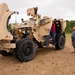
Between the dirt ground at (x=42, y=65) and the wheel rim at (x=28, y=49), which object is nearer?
the dirt ground at (x=42, y=65)

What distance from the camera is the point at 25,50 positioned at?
10.2m

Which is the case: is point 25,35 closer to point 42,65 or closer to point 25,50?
point 25,50

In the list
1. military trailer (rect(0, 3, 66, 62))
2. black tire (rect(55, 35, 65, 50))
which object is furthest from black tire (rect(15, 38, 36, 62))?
black tire (rect(55, 35, 65, 50))

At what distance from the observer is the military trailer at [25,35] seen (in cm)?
992

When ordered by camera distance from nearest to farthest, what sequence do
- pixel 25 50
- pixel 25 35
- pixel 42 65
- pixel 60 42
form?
pixel 42 65
pixel 25 50
pixel 25 35
pixel 60 42

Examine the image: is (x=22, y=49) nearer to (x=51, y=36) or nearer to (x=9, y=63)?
(x=9, y=63)

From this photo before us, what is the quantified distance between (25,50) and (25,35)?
1.15 m

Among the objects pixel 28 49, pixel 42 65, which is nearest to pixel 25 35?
pixel 28 49

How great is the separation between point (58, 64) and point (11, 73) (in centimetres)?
207

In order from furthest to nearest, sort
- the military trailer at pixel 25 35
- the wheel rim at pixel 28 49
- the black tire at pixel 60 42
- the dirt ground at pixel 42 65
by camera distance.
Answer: the black tire at pixel 60 42, the wheel rim at pixel 28 49, the military trailer at pixel 25 35, the dirt ground at pixel 42 65

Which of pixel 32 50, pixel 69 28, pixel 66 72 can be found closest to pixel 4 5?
pixel 32 50

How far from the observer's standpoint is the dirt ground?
884cm

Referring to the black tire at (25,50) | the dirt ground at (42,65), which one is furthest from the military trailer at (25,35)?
the dirt ground at (42,65)

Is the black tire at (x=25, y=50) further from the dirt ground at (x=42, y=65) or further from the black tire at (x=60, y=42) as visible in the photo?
the black tire at (x=60, y=42)
